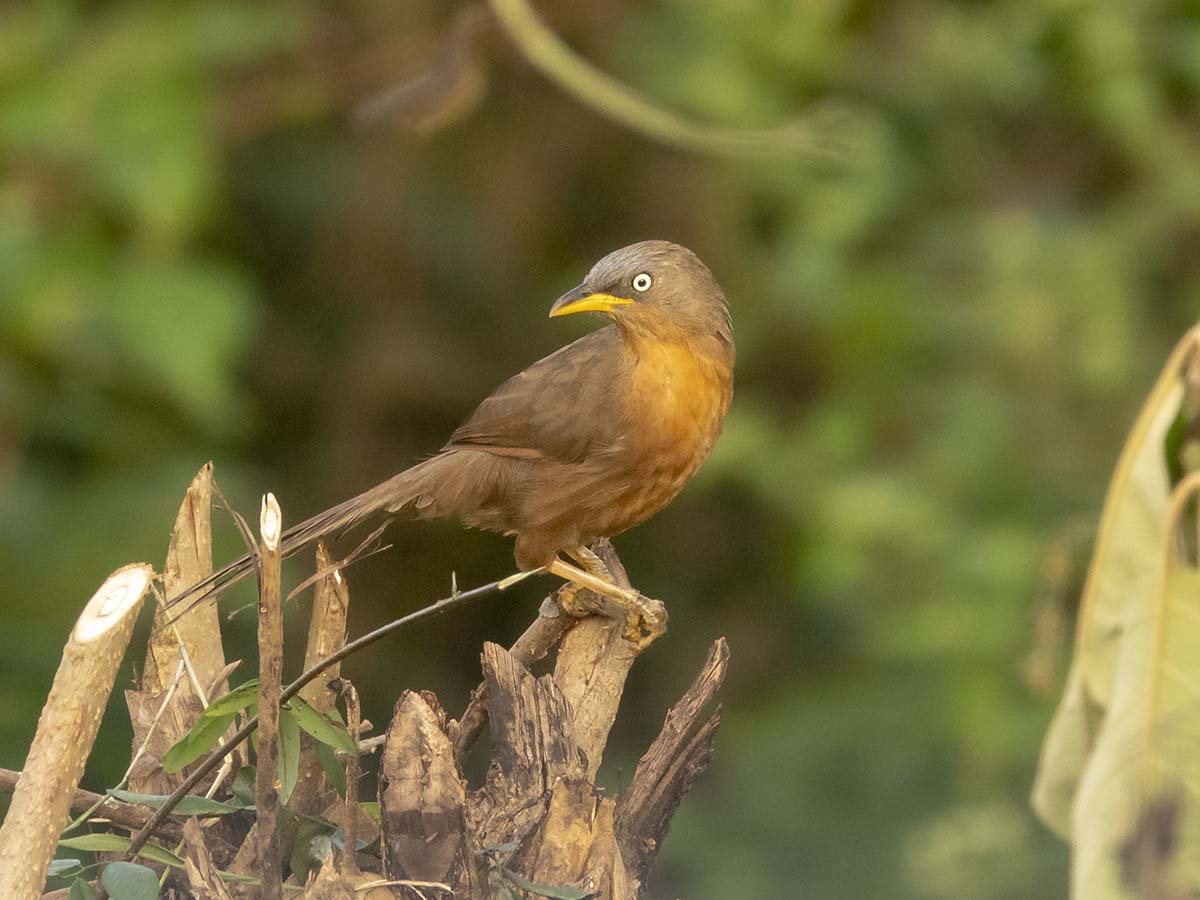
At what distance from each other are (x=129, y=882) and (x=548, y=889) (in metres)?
0.48

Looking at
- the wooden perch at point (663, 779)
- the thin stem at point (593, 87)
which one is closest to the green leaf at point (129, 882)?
the wooden perch at point (663, 779)

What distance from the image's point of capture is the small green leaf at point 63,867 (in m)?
1.95

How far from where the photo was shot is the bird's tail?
2.31m

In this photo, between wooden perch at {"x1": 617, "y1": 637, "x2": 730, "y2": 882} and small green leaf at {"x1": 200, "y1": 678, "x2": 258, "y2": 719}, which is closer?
small green leaf at {"x1": 200, "y1": 678, "x2": 258, "y2": 719}

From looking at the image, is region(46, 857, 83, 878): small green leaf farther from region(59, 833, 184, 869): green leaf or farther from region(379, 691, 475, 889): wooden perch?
region(379, 691, 475, 889): wooden perch

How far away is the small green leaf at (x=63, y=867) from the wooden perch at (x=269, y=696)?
10.8 inches

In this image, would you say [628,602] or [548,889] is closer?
[548,889]

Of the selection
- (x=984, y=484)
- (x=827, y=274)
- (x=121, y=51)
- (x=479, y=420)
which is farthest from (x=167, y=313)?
(x=984, y=484)

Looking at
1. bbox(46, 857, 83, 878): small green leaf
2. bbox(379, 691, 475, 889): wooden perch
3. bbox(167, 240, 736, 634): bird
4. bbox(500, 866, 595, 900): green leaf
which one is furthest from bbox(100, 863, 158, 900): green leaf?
bbox(167, 240, 736, 634): bird

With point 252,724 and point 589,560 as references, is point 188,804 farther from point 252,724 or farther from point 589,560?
point 589,560

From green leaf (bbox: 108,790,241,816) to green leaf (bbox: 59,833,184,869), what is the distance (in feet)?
0.16

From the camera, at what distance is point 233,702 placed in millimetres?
1910

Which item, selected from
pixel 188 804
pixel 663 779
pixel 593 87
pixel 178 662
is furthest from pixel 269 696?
pixel 593 87

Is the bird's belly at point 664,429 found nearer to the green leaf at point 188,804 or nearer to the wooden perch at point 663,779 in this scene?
the wooden perch at point 663,779
